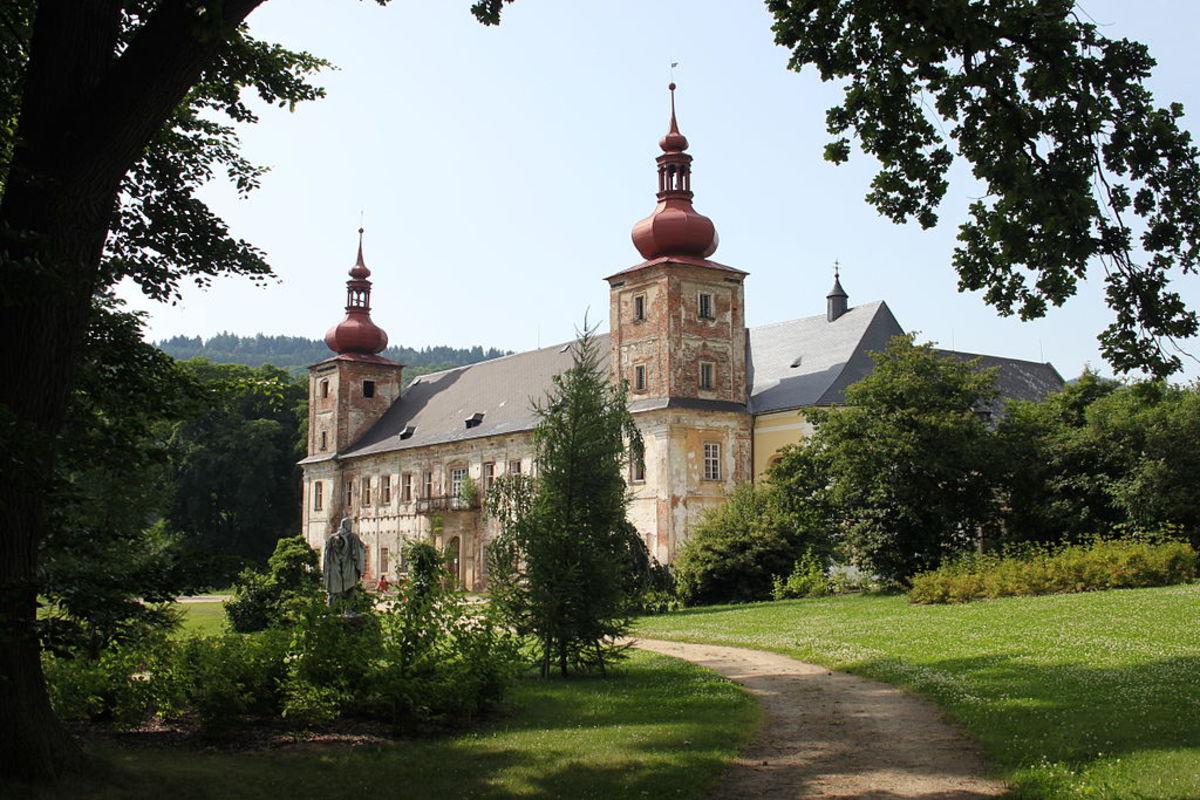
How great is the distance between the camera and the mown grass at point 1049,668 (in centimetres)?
847

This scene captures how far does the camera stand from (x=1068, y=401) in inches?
1228

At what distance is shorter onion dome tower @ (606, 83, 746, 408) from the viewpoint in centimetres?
4159

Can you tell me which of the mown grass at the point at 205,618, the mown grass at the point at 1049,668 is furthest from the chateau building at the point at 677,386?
the mown grass at the point at 1049,668

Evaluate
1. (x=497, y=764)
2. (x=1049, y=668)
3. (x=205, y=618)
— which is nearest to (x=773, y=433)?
(x=205, y=618)

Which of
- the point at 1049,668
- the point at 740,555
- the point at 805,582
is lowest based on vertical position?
the point at 1049,668

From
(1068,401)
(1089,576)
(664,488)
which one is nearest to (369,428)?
(664,488)

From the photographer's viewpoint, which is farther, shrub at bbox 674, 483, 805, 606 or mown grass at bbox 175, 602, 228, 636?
shrub at bbox 674, 483, 805, 606

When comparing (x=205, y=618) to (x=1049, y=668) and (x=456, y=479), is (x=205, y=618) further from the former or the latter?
(x=1049, y=668)

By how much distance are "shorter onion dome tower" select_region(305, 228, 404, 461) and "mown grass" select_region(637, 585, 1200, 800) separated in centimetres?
3765

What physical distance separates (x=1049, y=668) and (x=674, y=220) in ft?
100

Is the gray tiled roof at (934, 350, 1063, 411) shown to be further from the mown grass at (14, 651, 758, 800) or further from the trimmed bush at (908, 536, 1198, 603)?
the mown grass at (14, 651, 758, 800)

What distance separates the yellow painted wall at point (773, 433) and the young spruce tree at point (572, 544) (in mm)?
24481

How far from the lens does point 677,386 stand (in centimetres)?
4119

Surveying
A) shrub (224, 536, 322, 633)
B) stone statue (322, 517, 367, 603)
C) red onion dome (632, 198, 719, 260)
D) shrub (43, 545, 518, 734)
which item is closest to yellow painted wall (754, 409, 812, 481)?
red onion dome (632, 198, 719, 260)
